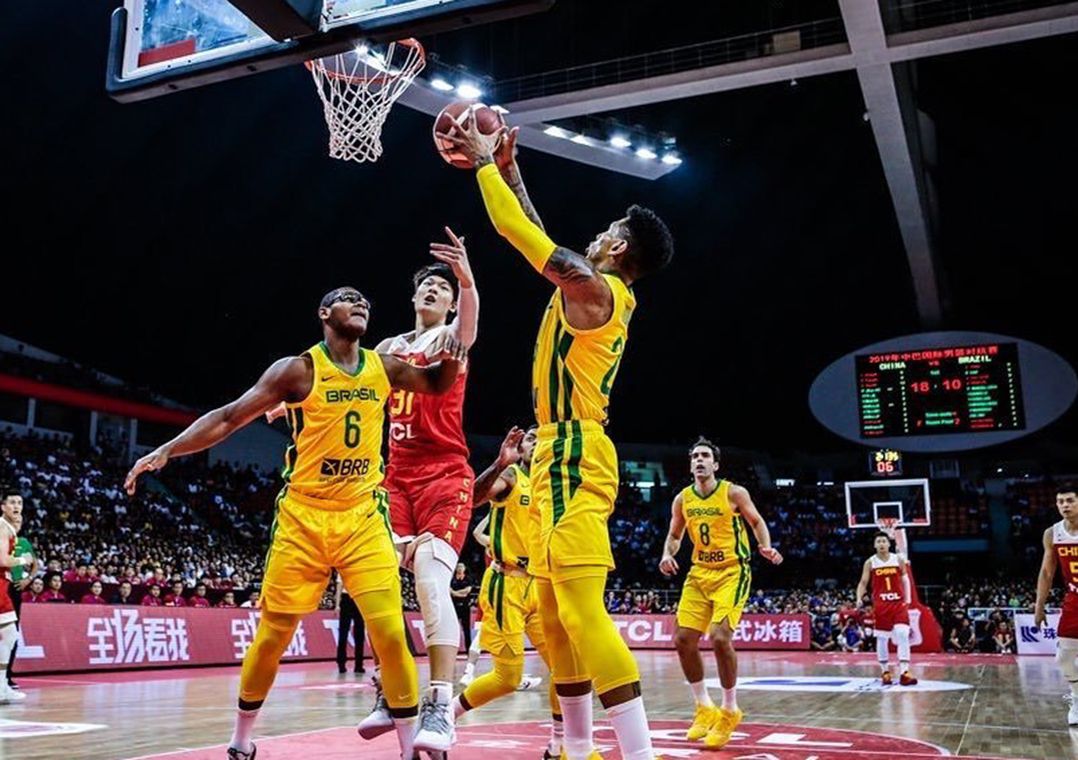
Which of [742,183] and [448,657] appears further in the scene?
[742,183]

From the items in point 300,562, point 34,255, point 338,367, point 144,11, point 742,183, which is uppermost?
point 742,183

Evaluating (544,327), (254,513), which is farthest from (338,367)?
(254,513)

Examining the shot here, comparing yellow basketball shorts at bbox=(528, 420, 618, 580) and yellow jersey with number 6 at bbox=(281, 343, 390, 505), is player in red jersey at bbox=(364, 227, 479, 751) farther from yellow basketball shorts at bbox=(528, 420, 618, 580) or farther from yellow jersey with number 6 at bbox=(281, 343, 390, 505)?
yellow basketball shorts at bbox=(528, 420, 618, 580)

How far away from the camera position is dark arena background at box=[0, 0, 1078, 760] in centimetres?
829

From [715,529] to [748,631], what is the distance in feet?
55.8

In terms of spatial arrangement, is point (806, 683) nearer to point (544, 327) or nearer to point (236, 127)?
point (544, 327)

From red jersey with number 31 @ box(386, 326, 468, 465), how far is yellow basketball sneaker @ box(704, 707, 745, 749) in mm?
2732

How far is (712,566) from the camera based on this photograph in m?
7.70

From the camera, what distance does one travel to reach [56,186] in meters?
21.7

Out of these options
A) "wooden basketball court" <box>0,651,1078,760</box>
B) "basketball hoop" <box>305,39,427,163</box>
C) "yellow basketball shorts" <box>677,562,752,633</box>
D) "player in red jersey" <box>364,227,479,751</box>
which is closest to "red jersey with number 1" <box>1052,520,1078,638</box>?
"wooden basketball court" <box>0,651,1078,760</box>

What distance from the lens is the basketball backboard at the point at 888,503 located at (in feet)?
73.0

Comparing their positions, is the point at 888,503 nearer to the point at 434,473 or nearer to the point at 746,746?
the point at 746,746

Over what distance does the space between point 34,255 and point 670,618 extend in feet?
60.0

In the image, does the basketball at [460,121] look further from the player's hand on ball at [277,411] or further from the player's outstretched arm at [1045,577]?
the player's outstretched arm at [1045,577]
